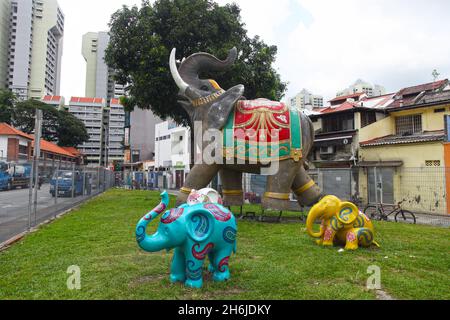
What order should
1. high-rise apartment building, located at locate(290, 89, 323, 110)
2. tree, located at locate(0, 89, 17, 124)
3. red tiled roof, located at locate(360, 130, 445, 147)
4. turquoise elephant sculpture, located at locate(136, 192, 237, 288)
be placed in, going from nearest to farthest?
turquoise elephant sculpture, located at locate(136, 192, 237, 288) → red tiled roof, located at locate(360, 130, 445, 147) → high-rise apartment building, located at locate(290, 89, 323, 110) → tree, located at locate(0, 89, 17, 124)

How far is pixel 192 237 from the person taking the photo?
3.90 m

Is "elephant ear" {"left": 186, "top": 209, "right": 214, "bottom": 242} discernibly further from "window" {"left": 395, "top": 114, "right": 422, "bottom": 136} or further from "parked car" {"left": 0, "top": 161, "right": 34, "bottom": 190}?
"window" {"left": 395, "top": 114, "right": 422, "bottom": 136}

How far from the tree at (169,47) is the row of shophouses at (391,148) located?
217 inches

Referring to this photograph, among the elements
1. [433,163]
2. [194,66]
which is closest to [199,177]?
[194,66]

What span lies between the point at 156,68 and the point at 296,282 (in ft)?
33.4

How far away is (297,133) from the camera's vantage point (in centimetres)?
824

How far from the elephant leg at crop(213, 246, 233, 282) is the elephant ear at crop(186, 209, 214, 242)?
368mm

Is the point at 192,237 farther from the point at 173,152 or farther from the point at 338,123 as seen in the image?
the point at 173,152

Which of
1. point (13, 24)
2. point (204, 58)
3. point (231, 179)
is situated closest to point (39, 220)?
point (231, 179)

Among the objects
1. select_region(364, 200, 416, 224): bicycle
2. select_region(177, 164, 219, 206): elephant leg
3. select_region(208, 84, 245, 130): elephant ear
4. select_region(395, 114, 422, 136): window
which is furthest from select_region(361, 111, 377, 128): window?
select_region(177, 164, 219, 206): elephant leg

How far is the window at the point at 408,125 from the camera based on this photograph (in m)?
18.4

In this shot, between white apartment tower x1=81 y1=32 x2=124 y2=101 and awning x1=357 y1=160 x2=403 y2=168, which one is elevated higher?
white apartment tower x1=81 y1=32 x2=124 y2=101

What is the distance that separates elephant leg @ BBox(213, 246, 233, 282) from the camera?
419 cm

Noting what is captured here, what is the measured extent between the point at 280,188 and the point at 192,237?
4.55 metres
